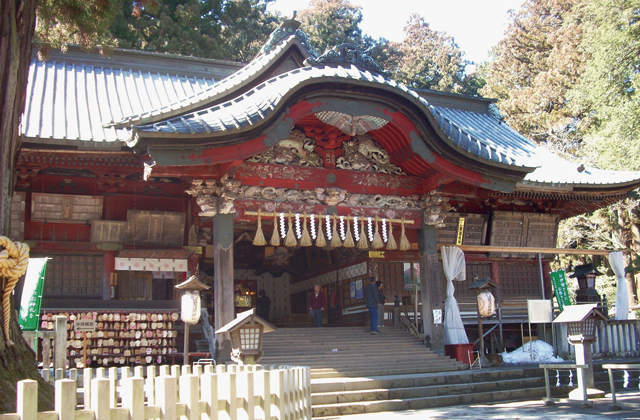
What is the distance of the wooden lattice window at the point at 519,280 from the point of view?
56.4ft

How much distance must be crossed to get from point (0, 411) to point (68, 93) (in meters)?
11.5

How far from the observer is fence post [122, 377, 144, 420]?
3318 mm

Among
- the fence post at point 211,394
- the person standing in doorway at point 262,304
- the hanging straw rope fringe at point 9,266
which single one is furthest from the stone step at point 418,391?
the person standing in doorway at point 262,304

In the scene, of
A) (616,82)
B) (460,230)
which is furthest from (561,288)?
(616,82)

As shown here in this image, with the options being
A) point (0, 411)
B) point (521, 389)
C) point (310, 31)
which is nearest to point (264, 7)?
point (310, 31)

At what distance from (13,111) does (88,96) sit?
962 cm

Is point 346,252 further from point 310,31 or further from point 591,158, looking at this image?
point 310,31

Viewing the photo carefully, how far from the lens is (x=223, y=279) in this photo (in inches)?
445

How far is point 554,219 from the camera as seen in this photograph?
17203 mm

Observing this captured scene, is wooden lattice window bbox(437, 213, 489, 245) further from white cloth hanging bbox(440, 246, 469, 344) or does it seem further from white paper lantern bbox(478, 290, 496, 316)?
white paper lantern bbox(478, 290, 496, 316)

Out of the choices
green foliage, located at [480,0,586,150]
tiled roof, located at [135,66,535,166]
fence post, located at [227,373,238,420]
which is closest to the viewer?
fence post, located at [227,373,238,420]

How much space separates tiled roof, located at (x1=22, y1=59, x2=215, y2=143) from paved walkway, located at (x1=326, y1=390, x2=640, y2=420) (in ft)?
24.1

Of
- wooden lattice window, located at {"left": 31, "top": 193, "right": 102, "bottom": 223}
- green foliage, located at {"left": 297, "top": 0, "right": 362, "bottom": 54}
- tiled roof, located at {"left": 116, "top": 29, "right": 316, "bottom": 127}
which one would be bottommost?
wooden lattice window, located at {"left": 31, "top": 193, "right": 102, "bottom": 223}

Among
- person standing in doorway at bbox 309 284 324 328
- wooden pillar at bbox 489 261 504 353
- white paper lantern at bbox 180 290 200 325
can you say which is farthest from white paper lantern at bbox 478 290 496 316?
white paper lantern at bbox 180 290 200 325
